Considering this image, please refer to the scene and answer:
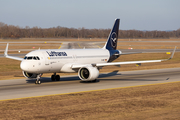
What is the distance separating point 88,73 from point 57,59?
13.8 feet

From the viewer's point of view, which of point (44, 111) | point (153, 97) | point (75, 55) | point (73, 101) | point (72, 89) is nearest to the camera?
point (44, 111)

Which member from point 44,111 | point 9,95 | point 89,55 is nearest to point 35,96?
point 9,95

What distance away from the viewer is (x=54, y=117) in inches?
696

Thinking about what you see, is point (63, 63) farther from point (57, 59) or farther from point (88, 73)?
point (88, 73)

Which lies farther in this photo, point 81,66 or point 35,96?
point 81,66

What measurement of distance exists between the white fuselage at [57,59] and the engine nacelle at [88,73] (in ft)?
6.53

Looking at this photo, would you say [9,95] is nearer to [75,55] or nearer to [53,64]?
[53,64]

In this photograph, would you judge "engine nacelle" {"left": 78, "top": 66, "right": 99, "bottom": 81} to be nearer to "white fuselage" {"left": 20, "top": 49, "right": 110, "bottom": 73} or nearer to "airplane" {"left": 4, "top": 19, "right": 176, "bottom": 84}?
"airplane" {"left": 4, "top": 19, "right": 176, "bottom": 84}

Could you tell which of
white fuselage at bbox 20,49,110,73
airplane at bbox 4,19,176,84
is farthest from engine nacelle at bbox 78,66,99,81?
white fuselage at bbox 20,49,110,73

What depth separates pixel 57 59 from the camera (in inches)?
1305

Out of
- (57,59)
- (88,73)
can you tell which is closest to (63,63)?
(57,59)

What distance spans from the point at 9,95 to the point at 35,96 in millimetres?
2673

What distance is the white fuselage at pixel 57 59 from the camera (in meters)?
31.0

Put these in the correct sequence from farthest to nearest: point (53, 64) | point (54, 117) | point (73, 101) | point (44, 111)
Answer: point (53, 64)
point (73, 101)
point (44, 111)
point (54, 117)
